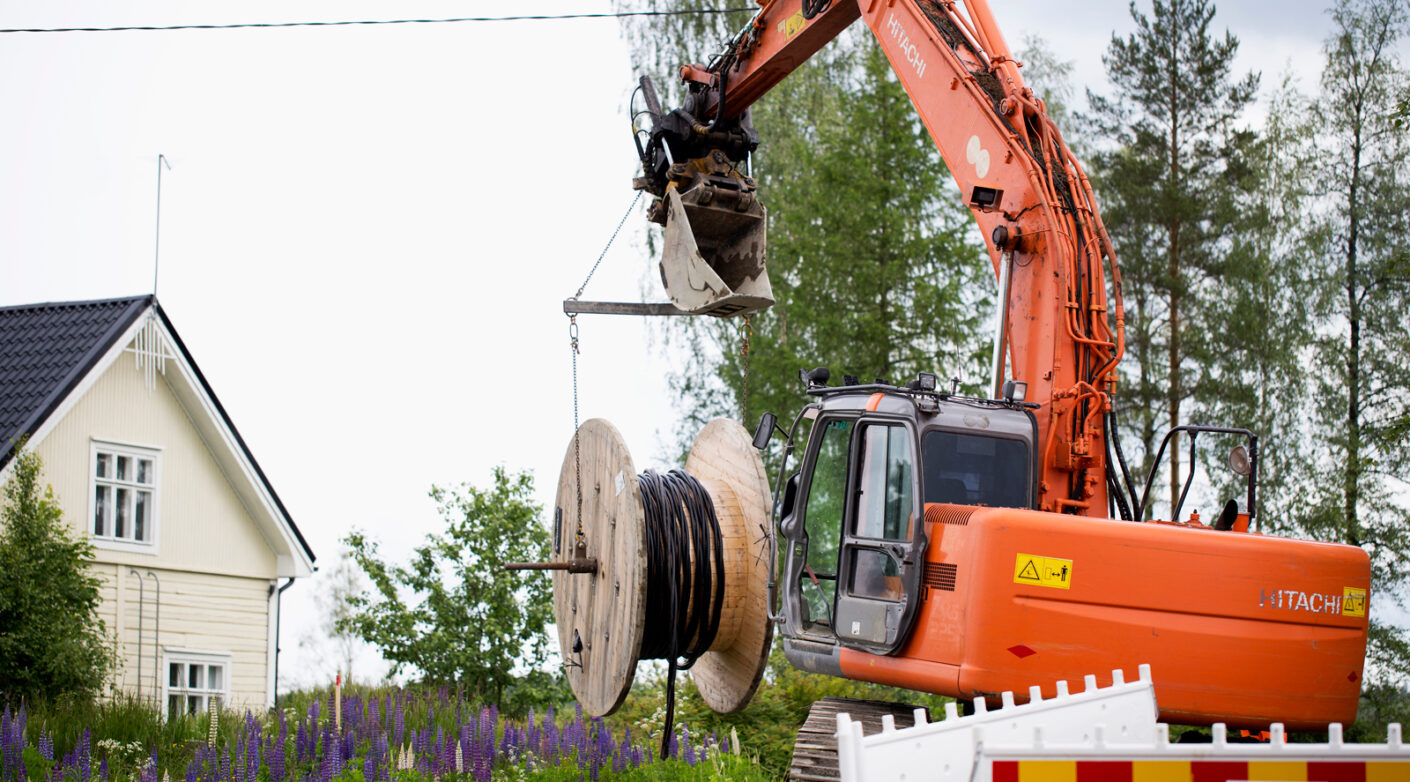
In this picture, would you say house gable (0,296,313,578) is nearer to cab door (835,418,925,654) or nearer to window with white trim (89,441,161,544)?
window with white trim (89,441,161,544)

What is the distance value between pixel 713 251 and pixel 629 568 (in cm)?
238

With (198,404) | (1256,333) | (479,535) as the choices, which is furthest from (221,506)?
(1256,333)

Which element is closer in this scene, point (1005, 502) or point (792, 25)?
point (1005, 502)

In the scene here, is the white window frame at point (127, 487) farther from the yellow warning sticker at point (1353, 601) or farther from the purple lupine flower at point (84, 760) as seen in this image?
the yellow warning sticker at point (1353, 601)

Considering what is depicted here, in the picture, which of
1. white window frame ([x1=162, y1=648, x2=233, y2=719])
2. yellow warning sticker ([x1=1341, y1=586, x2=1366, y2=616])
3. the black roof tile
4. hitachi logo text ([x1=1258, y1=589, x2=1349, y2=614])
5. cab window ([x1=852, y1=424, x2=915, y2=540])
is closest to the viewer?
hitachi logo text ([x1=1258, y1=589, x2=1349, y2=614])

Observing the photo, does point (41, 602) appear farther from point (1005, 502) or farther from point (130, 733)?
point (1005, 502)

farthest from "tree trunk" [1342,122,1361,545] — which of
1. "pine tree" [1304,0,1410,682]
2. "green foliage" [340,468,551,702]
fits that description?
"green foliage" [340,468,551,702]

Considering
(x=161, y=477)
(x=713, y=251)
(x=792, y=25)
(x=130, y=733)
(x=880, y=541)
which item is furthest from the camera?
(x=161, y=477)

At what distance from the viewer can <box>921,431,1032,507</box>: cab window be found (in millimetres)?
7234

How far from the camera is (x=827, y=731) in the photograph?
737cm

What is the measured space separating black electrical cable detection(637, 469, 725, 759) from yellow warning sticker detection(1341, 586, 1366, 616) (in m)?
3.34

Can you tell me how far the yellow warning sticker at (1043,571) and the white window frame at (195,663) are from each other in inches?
557

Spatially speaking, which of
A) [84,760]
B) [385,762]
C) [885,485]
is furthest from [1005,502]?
[84,760]

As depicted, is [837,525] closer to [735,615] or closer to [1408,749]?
[735,615]
